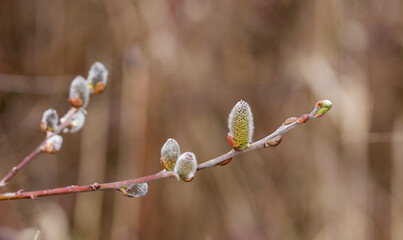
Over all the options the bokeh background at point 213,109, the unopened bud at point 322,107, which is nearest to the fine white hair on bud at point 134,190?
the unopened bud at point 322,107

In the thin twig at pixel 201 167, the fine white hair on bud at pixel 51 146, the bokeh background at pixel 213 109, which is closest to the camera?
the thin twig at pixel 201 167

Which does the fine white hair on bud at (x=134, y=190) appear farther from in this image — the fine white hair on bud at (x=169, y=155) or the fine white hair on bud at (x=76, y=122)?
the fine white hair on bud at (x=76, y=122)

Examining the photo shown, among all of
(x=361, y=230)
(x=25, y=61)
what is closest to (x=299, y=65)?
(x=361, y=230)

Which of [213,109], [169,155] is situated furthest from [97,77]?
[213,109]

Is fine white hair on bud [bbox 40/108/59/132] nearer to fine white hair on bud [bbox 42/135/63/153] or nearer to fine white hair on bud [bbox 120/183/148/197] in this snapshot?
fine white hair on bud [bbox 42/135/63/153]

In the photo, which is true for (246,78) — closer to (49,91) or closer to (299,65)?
(299,65)

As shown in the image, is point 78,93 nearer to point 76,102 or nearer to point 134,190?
point 76,102

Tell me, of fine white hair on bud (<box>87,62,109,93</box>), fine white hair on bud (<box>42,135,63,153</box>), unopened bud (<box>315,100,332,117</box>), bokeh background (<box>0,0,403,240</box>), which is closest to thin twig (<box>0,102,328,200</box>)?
unopened bud (<box>315,100,332,117</box>)
